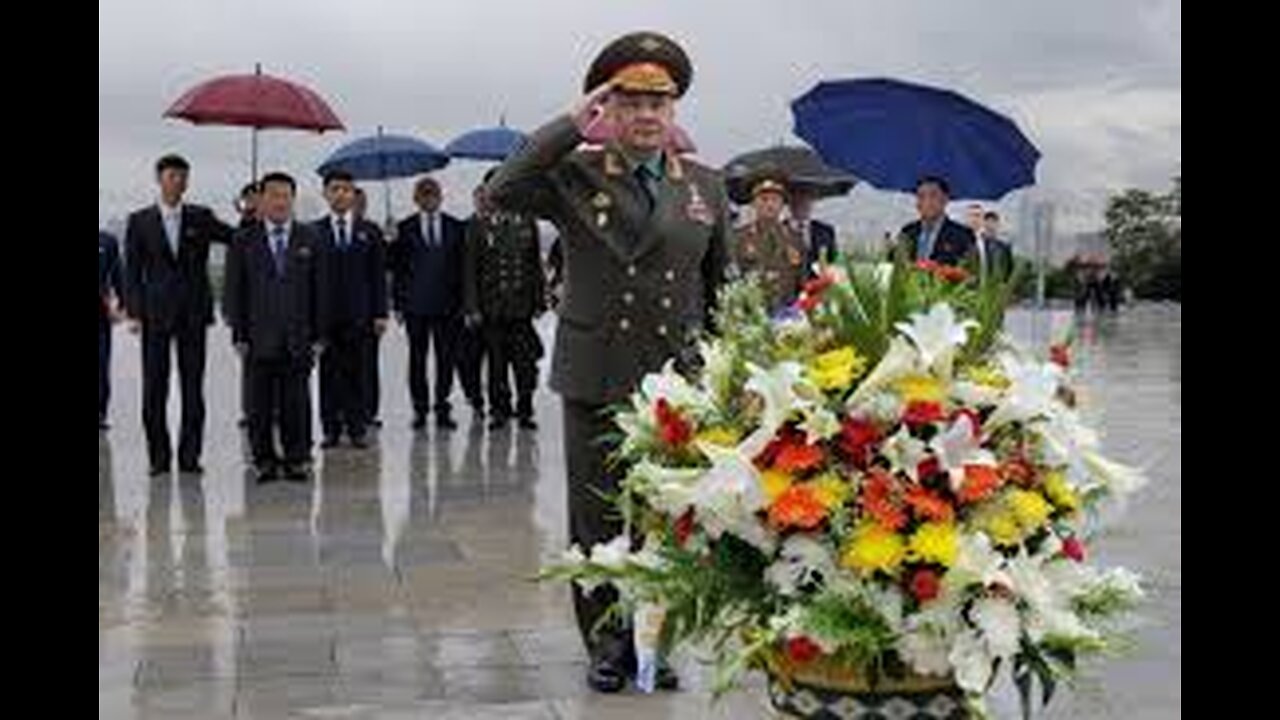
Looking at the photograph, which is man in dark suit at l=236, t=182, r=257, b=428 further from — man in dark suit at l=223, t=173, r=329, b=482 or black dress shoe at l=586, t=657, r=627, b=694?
black dress shoe at l=586, t=657, r=627, b=694

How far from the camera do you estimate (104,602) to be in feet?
25.8

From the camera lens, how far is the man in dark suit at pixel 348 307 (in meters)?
13.4

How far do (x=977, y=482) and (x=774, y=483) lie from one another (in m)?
0.32

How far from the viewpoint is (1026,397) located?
323 centimetres

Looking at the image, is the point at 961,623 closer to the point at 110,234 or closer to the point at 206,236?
the point at 206,236

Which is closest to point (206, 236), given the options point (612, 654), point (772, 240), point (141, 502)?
point (141, 502)

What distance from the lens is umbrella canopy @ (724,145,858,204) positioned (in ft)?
45.4

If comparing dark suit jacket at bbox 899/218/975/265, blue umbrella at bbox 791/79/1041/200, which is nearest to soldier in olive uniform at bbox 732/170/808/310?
dark suit jacket at bbox 899/218/975/265

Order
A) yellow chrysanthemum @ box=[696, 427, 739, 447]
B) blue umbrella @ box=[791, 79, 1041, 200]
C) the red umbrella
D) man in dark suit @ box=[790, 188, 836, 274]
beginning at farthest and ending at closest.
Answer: the red umbrella < man in dark suit @ box=[790, 188, 836, 274] < blue umbrella @ box=[791, 79, 1041, 200] < yellow chrysanthemum @ box=[696, 427, 739, 447]

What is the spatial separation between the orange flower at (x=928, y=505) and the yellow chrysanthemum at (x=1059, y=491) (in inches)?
7.7

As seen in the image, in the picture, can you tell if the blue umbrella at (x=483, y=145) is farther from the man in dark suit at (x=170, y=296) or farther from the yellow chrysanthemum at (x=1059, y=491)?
the yellow chrysanthemum at (x=1059, y=491)

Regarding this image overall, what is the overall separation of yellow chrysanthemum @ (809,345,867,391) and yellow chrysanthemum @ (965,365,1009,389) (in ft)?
0.58

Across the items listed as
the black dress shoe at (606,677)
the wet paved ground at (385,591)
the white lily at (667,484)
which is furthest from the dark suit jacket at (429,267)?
the white lily at (667,484)
